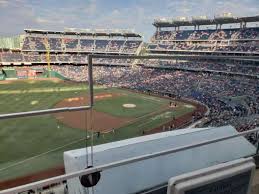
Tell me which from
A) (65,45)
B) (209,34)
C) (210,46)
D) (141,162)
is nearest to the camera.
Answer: (141,162)

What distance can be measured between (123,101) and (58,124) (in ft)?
32.5

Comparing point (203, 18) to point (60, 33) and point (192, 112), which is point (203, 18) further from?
point (60, 33)

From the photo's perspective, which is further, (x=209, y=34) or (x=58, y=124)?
(x=209, y=34)

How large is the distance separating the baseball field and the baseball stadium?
8 cm

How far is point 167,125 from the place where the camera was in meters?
20.8

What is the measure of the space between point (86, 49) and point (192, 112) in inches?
1466

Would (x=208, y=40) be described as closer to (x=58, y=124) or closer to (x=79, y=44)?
(x=79, y=44)

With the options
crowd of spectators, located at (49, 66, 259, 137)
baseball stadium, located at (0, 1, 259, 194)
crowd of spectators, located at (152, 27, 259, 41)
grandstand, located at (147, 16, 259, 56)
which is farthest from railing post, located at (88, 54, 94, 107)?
crowd of spectators, located at (152, 27, 259, 41)

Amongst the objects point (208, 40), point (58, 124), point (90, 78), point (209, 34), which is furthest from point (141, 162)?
point (209, 34)

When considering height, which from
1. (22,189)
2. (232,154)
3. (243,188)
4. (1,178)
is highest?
(22,189)

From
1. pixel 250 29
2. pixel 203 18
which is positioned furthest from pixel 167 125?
pixel 203 18

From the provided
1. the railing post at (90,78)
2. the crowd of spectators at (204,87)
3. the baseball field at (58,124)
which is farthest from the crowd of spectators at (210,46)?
the railing post at (90,78)

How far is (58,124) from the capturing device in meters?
20.0

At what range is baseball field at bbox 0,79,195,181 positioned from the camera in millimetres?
13311
